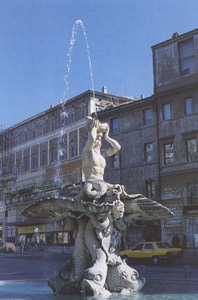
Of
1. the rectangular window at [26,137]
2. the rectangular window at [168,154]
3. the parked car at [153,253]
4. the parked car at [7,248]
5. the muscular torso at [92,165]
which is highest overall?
the rectangular window at [26,137]

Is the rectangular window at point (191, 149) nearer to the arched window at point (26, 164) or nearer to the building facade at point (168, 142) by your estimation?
the building facade at point (168, 142)

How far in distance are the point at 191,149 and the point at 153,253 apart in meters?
12.7

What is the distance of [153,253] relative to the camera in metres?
20.9

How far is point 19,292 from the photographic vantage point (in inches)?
364

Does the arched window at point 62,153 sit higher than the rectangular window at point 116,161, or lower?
A: higher

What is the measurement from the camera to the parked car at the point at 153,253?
2073 cm

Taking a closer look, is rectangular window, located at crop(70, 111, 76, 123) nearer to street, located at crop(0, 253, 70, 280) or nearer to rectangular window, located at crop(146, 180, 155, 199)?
rectangular window, located at crop(146, 180, 155, 199)

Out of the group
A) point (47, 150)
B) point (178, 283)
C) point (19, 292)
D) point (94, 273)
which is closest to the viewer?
point (94, 273)

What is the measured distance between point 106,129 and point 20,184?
47.9m

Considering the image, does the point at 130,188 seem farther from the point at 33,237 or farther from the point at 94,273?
the point at 94,273

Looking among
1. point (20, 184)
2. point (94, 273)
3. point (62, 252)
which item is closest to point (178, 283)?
point (94, 273)

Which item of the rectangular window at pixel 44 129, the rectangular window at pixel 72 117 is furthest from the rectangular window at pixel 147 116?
the rectangular window at pixel 44 129

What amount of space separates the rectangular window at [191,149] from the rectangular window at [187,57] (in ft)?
19.5

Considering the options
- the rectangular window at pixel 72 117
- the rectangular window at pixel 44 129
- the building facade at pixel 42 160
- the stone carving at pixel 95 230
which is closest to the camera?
the stone carving at pixel 95 230
